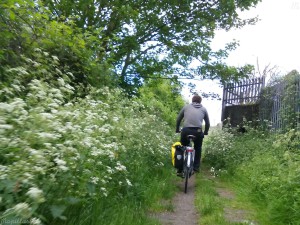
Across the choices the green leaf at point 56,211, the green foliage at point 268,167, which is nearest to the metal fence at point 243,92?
the green foliage at point 268,167

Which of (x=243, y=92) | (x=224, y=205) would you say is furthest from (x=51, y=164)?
(x=243, y=92)

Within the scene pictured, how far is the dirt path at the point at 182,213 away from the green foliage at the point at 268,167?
1.00 m

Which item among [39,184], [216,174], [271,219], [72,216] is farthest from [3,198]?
[216,174]

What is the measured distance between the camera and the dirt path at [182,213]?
454 cm

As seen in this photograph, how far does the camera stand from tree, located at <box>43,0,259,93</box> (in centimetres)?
997

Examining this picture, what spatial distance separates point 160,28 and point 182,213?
7878mm

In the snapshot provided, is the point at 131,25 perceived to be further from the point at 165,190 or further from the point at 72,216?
the point at 72,216

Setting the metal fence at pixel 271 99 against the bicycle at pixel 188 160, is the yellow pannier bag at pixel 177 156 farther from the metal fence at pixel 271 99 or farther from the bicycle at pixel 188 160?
the metal fence at pixel 271 99

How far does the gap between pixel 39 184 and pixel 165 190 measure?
12.3 feet

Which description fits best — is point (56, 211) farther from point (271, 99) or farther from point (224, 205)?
point (271, 99)

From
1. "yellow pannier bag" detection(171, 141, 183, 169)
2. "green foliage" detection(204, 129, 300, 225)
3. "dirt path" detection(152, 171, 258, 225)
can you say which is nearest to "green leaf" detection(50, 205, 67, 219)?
"dirt path" detection(152, 171, 258, 225)

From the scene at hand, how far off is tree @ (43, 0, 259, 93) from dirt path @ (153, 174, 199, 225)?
5062mm

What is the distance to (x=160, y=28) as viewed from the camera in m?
11.5

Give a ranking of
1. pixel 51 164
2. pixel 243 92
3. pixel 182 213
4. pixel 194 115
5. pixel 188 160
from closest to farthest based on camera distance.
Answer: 1. pixel 51 164
2. pixel 182 213
3. pixel 188 160
4. pixel 194 115
5. pixel 243 92
